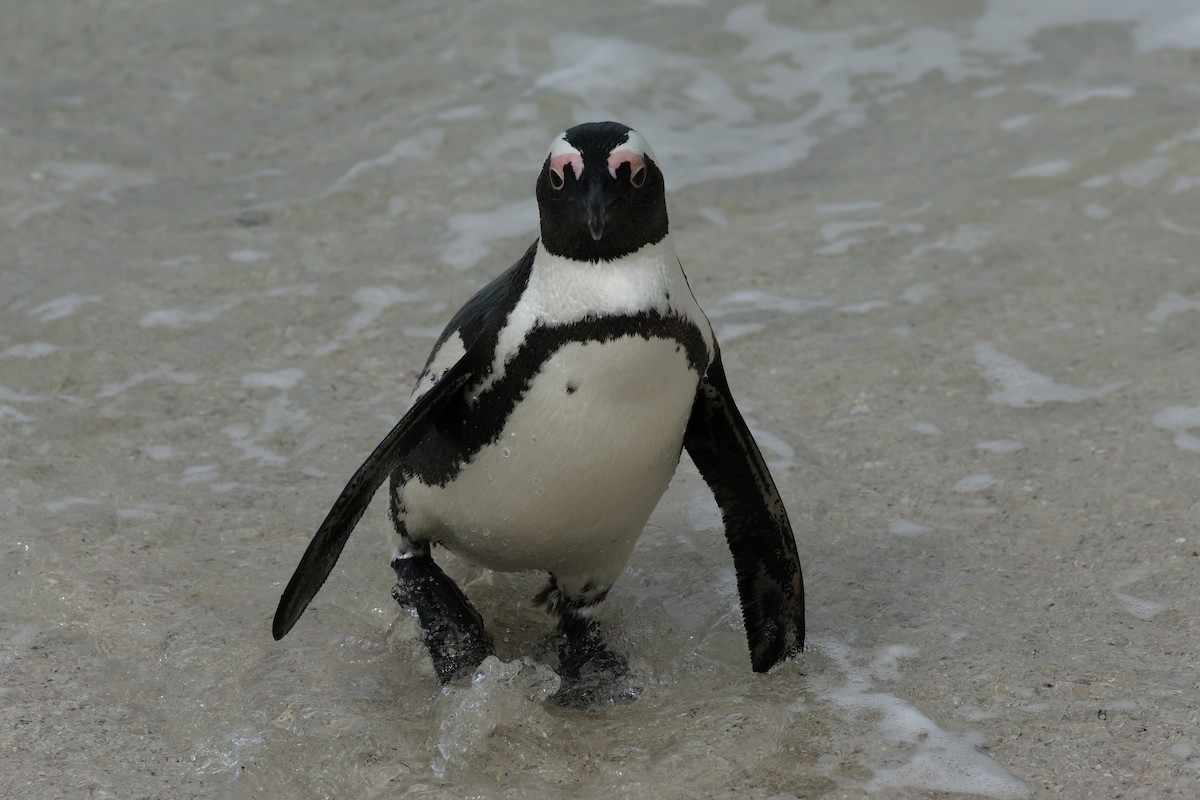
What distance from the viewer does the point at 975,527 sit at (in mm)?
3549

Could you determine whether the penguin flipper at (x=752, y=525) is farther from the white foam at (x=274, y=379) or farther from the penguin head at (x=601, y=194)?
the white foam at (x=274, y=379)

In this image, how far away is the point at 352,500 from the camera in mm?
2746

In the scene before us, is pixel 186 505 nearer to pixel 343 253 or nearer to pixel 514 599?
pixel 514 599

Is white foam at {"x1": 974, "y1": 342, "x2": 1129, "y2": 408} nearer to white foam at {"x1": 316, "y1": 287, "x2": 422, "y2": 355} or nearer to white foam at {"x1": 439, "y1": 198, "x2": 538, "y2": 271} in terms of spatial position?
white foam at {"x1": 439, "y1": 198, "x2": 538, "y2": 271}

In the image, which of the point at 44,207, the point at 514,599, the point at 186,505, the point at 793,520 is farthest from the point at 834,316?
the point at 44,207

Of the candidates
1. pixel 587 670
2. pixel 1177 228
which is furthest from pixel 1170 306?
pixel 587 670

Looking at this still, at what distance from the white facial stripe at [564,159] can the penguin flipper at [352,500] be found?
0.41m

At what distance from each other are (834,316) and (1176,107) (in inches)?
81.2

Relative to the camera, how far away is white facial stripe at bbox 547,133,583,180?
2568mm

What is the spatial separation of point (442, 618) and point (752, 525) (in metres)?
0.69

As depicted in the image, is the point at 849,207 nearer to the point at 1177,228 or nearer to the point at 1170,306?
the point at 1177,228

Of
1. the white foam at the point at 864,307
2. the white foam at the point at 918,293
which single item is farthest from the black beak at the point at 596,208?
the white foam at the point at 918,293

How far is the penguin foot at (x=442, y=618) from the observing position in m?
2.91

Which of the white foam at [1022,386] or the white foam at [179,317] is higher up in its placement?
the white foam at [179,317]
